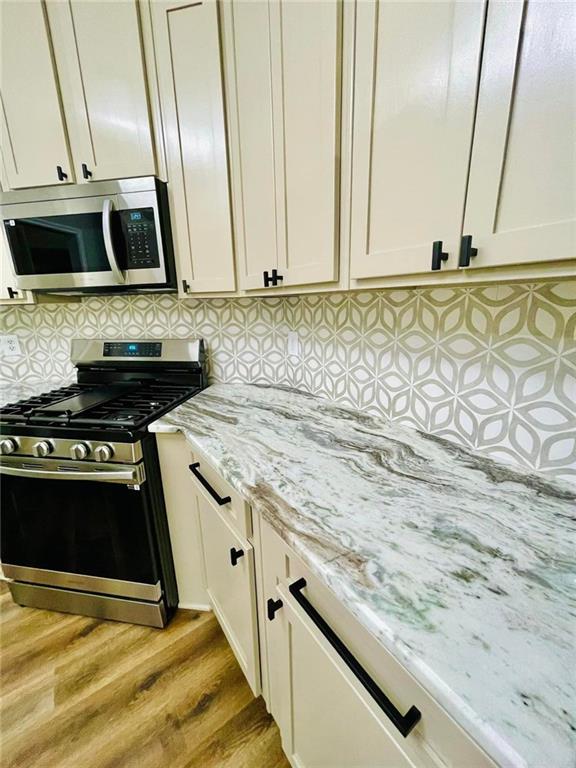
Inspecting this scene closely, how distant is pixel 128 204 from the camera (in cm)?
130

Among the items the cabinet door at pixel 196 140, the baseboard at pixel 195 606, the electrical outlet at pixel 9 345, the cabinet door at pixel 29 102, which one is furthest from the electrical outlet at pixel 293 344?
the electrical outlet at pixel 9 345

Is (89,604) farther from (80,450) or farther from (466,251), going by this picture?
(466,251)

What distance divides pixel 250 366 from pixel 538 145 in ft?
4.64

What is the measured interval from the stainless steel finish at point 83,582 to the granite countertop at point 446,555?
31.6 inches

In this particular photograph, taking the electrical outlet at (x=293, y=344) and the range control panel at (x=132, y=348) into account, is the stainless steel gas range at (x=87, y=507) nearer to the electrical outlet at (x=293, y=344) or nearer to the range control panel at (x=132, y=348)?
the range control panel at (x=132, y=348)

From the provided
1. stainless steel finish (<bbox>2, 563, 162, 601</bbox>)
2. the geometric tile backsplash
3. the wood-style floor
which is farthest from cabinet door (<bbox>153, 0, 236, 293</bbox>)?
the wood-style floor

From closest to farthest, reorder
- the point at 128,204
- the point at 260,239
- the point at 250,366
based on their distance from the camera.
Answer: the point at 260,239, the point at 128,204, the point at 250,366

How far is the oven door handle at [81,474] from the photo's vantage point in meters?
1.21

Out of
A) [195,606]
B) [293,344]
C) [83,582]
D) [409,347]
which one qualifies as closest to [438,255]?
[409,347]

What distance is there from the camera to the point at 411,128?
67 cm

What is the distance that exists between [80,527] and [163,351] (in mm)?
910

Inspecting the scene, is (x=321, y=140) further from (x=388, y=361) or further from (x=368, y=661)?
(x=368, y=661)

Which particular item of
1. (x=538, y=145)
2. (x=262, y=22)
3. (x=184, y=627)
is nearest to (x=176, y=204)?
(x=262, y=22)

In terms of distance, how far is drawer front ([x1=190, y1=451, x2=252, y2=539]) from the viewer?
0.90 metres
